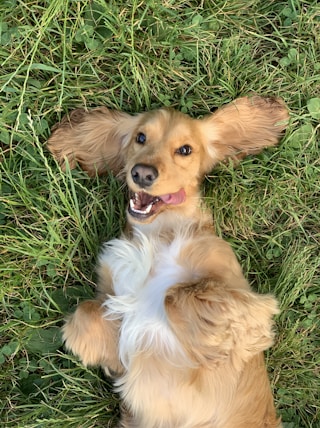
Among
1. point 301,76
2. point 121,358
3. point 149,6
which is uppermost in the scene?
point 149,6

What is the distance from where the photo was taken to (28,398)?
383cm

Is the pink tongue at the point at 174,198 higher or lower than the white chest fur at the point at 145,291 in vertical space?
higher

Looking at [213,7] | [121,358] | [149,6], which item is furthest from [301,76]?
[121,358]

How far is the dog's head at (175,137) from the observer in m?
3.39

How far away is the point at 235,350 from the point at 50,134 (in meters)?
1.94

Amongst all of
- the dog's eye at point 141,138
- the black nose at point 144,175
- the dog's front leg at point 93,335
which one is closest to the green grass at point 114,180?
the dog's front leg at point 93,335

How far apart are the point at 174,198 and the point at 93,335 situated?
38.5 inches

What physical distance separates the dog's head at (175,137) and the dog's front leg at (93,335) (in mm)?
743

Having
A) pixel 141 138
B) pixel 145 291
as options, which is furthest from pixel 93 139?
pixel 145 291

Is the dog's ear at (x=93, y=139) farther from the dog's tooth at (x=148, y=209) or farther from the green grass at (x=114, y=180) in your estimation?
the dog's tooth at (x=148, y=209)

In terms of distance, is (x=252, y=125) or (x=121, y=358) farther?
(x=252, y=125)

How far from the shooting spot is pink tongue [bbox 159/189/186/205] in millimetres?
3355

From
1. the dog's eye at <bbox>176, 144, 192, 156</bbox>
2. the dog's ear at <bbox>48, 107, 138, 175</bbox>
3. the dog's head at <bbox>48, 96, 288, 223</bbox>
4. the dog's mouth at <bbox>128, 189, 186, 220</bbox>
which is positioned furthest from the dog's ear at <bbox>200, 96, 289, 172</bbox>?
the dog's ear at <bbox>48, 107, 138, 175</bbox>

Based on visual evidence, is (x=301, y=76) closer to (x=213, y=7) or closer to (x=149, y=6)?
(x=213, y=7)
